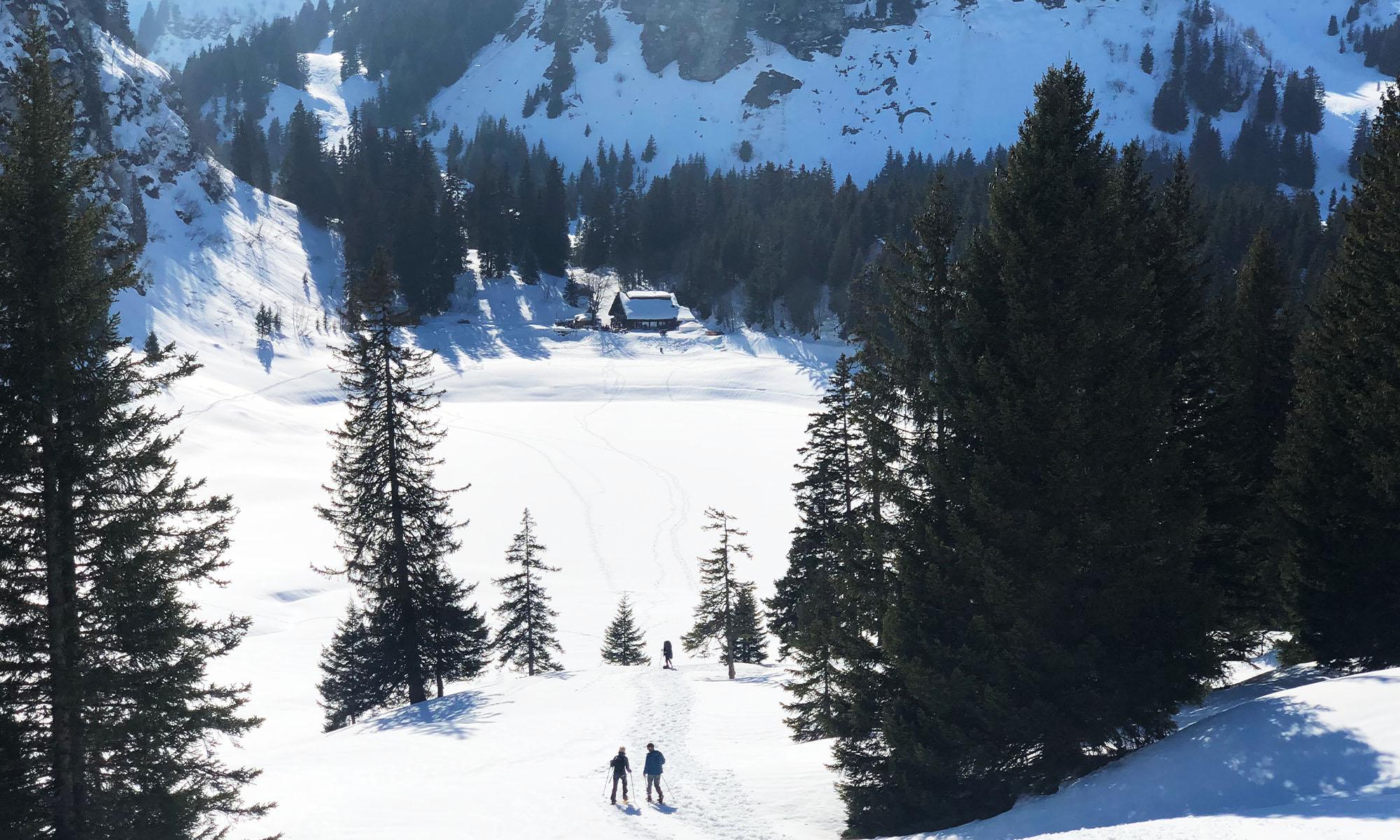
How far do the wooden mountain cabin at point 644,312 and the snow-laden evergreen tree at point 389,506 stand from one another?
72.8 meters

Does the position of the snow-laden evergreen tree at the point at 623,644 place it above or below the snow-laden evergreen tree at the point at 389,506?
below

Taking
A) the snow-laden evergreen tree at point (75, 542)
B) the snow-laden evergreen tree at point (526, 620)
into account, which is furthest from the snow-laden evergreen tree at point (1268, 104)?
the snow-laden evergreen tree at point (75, 542)

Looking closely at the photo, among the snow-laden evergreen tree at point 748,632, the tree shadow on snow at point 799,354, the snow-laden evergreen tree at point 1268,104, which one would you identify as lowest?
the snow-laden evergreen tree at point 748,632

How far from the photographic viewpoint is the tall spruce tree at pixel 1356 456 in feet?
48.5

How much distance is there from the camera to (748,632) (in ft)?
125

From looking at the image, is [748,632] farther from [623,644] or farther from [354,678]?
[354,678]

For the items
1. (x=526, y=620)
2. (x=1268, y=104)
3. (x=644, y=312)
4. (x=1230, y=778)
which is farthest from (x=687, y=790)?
(x=1268, y=104)

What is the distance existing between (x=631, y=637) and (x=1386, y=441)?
27134 millimetres

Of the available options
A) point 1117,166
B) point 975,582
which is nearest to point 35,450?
point 975,582

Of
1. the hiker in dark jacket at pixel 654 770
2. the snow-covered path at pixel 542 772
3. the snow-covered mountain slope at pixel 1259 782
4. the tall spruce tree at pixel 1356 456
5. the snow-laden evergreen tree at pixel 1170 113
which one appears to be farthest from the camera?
the snow-laden evergreen tree at pixel 1170 113

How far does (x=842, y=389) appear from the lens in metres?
26.0

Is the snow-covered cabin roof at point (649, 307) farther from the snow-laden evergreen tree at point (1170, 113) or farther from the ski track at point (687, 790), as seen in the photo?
the snow-laden evergreen tree at point (1170, 113)

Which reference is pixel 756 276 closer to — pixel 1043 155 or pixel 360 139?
pixel 360 139

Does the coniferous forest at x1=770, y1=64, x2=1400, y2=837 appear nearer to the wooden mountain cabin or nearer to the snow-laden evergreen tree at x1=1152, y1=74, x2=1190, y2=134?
the wooden mountain cabin
